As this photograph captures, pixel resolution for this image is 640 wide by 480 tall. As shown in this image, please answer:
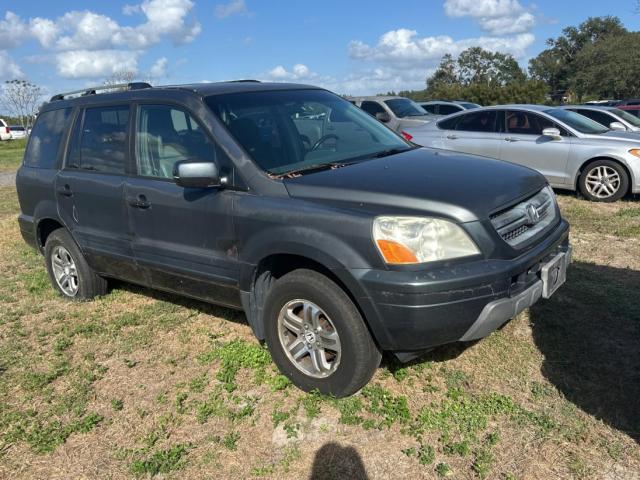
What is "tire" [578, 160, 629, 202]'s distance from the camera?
8289mm

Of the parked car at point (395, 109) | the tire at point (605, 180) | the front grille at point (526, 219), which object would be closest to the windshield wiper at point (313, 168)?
the front grille at point (526, 219)

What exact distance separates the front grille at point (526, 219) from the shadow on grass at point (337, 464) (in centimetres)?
142

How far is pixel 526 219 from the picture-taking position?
3375 mm

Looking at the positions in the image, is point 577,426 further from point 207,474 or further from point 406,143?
point 406,143

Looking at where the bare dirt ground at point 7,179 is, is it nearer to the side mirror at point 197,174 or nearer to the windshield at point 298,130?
the windshield at point 298,130

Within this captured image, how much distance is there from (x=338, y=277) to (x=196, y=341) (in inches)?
68.5

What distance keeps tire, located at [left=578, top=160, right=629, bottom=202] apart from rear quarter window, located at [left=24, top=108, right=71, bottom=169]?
7.10m

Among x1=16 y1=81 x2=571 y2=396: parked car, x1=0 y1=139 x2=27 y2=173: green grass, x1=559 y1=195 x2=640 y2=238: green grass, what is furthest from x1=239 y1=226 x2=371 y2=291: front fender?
x1=0 y1=139 x2=27 y2=173: green grass

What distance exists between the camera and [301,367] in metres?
3.52

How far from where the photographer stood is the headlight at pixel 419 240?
9.64 ft

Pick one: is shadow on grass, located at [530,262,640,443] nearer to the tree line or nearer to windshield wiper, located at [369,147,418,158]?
windshield wiper, located at [369,147,418,158]

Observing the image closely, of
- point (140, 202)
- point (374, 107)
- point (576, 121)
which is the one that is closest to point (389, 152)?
point (140, 202)

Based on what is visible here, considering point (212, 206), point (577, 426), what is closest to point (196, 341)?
point (212, 206)

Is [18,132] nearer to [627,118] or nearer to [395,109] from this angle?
[395,109]
